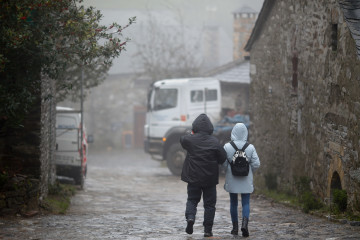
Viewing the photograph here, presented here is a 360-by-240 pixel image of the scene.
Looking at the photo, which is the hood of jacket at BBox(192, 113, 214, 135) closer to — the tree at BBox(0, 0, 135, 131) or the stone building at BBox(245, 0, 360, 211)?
the tree at BBox(0, 0, 135, 131)

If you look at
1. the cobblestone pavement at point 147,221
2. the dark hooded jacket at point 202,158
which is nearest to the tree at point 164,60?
the cobblestone pavement at point 147,221

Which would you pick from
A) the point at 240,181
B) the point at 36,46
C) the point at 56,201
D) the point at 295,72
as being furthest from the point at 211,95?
the point at 240,181

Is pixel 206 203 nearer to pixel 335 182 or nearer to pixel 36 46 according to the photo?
pixel 335 182

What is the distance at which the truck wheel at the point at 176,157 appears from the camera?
783 inches

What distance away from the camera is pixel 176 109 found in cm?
2022

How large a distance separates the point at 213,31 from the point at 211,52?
1.60 metres

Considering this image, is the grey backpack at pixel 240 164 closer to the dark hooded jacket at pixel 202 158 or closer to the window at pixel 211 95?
the dark hooded jacket at pixel 202 158

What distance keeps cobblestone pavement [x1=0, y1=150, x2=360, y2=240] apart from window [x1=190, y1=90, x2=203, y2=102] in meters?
4.62

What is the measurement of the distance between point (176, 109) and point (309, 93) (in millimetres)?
9803

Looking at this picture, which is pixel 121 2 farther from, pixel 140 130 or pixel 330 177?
pixel 330 177

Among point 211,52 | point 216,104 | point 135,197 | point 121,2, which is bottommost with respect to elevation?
point 135,197

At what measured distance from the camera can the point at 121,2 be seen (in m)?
47.2

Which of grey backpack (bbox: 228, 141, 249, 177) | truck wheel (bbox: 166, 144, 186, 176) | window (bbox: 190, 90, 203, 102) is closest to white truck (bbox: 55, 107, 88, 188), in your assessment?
truck wheel (bbox: 166, 144, 186, 176)

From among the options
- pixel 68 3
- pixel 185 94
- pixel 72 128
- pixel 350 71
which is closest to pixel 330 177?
pixel 350 71
